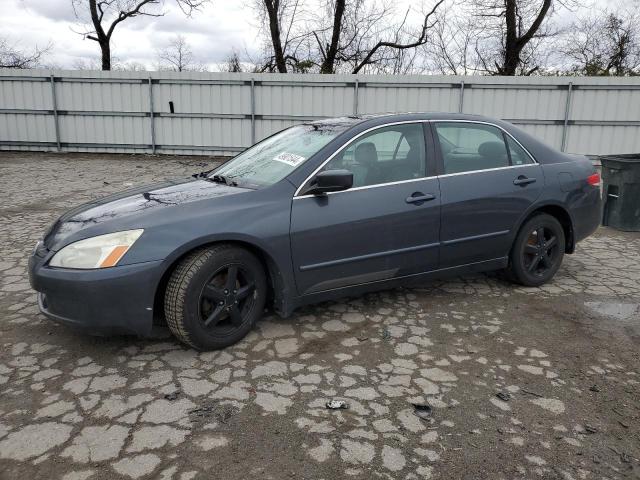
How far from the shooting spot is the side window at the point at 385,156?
12.0 ft

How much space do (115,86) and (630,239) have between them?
12.6 m

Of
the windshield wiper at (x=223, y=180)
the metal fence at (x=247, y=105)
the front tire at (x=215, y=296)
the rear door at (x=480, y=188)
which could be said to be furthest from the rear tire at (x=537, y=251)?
the metal fence at (x=247, y=105)

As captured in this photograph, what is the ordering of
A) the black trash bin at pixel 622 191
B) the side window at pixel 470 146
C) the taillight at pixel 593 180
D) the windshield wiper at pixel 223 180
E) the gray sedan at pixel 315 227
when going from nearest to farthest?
the gray sedan at pixel 315 227, the windshield wiper at pixel 223 180, the side window at pixel 470 146, the taillight at pixel 593 180, the black trash bin at pixel 622 191

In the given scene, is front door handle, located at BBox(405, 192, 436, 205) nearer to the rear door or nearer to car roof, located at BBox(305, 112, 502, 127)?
the rear door

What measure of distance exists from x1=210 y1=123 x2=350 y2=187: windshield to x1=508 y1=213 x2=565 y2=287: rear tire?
70.5 inches

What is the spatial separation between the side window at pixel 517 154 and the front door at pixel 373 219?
0.88 metres

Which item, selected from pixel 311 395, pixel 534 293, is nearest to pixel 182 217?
pixel 311 395

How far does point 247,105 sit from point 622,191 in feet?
31.2

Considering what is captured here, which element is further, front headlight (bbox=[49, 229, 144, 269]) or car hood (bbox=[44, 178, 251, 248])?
car hood (bbox=[44, 178, 251, 248])

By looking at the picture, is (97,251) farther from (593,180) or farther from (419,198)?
(593,180)

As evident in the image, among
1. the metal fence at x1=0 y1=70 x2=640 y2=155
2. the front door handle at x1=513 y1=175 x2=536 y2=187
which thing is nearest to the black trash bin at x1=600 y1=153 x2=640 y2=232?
the front door handle at x1=513 y1=175 x2=536 y2=187

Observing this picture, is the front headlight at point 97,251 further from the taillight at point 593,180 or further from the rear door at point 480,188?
the taillight at point 593,180

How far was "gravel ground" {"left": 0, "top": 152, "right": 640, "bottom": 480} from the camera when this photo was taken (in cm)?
230

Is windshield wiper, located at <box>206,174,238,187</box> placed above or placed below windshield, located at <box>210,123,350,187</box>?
below
